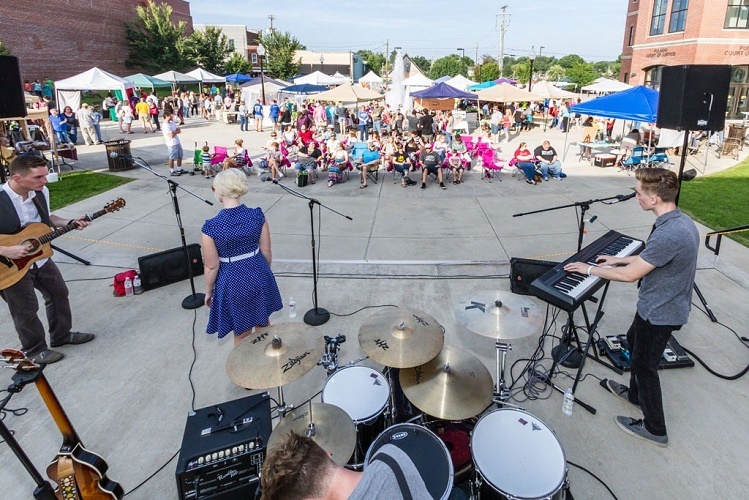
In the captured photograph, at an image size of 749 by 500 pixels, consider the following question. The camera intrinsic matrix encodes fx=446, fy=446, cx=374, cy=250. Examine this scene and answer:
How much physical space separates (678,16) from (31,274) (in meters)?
37.3

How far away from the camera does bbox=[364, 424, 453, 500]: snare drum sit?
249 centimetres

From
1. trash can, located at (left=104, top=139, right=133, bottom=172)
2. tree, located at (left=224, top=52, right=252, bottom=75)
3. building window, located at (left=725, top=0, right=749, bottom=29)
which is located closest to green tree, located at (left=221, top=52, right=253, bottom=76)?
tree, located at (left=224, top=52, right=252, bottom=75)

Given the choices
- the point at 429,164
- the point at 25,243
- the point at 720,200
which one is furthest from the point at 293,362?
the point at 720,200

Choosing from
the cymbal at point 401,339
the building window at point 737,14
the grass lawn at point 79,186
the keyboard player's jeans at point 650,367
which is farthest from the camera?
the building window at point 737,14

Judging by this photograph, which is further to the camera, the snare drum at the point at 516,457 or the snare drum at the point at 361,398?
the snare drum at the point at 361,398

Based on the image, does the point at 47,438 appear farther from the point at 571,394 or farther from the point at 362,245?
the point at 362,245

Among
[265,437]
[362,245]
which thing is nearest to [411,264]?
[362,245]

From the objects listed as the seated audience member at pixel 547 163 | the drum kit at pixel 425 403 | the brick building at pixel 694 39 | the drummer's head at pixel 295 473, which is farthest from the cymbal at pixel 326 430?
the brick building at pixel 694 39

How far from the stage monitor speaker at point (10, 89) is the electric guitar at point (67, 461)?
5799mm

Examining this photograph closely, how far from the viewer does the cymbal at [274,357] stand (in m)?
3.02

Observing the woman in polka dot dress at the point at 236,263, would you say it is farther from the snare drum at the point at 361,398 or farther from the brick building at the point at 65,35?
the brick building at the point at 65,35

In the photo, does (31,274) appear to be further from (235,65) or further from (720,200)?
(235,65)

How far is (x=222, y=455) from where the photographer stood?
283cm

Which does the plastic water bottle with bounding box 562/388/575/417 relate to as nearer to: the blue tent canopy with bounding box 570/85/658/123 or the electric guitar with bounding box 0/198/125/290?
the electric guitar with bounding box 0/198/125/290
